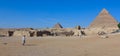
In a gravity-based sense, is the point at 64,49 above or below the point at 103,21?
below

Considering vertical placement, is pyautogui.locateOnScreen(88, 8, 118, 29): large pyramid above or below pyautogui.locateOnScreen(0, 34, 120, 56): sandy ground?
above

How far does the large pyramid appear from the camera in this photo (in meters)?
111

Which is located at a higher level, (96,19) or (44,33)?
(96,19)

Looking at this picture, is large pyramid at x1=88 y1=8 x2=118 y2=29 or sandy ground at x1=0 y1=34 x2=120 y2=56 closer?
sandy ground at x1=0 y1=34 x2=120 y2=56

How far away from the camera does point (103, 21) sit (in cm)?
11519

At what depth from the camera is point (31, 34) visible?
57.4 metres

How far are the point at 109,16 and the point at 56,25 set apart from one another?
24.9 m

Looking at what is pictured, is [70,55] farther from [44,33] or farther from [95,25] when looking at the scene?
[95,25]

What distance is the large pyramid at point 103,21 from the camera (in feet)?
364

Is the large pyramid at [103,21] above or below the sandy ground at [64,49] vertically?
above

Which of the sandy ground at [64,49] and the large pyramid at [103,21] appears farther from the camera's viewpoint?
the large pyramid at [103,21]

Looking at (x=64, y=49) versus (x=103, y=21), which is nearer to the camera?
(x=64, y=49)

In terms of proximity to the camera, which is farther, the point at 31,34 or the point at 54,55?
the point at 31,34

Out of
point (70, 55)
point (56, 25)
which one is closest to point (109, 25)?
point (56, 25)
